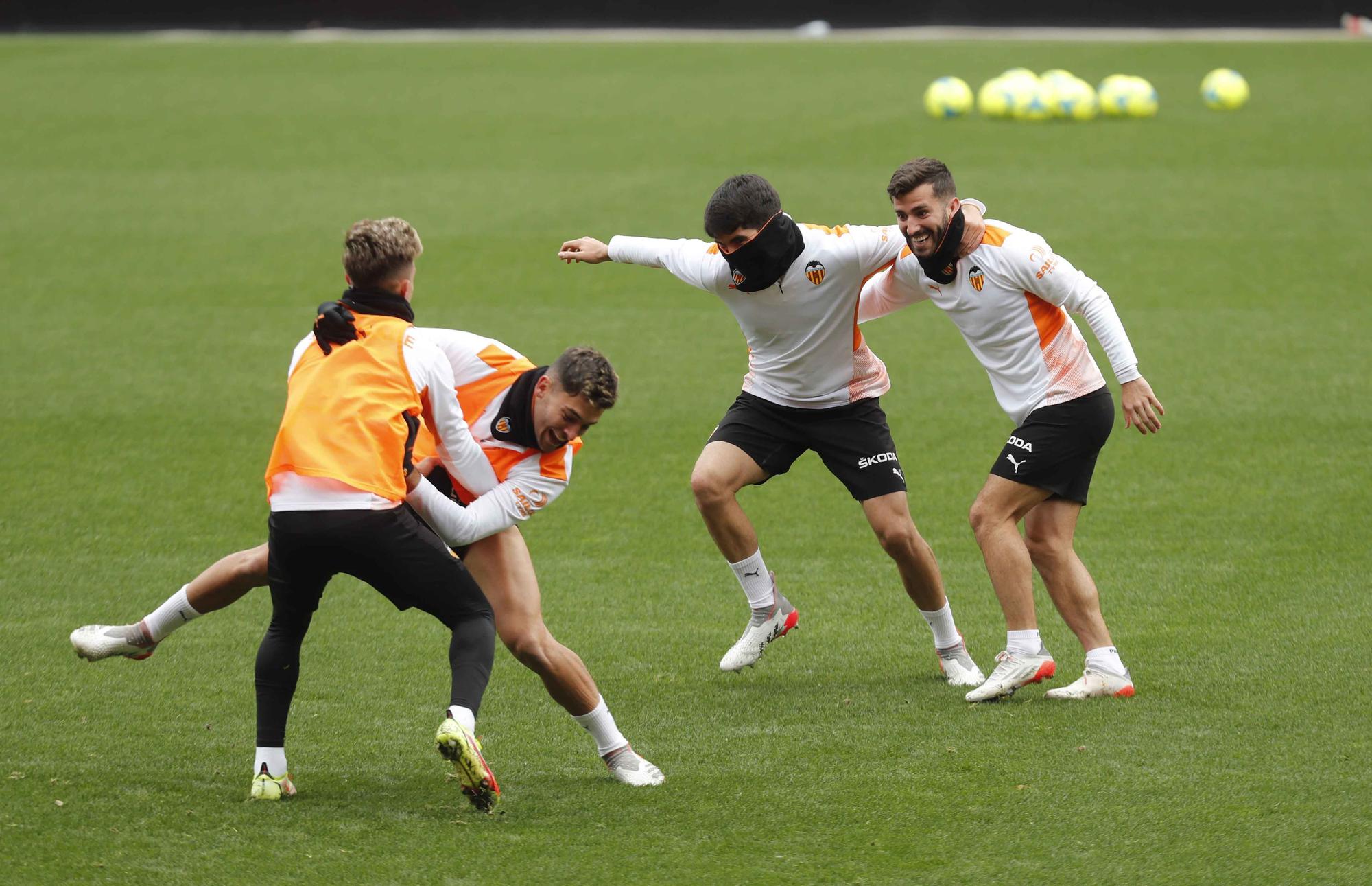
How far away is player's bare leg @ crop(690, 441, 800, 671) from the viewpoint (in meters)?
6.16

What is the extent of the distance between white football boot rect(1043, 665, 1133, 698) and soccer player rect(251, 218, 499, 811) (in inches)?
90.2

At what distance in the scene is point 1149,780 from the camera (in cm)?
481

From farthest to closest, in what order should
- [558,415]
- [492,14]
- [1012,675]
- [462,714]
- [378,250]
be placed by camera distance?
[492,14]
[1012,675]
[558,415]
[378,250]
[462,714]

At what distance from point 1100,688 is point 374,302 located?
9.94 feet

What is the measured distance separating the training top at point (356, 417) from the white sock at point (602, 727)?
958 mm

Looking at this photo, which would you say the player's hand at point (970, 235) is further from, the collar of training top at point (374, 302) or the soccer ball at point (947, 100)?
the soccer ball at point (947, 100)

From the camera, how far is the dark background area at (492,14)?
A: 110 ft

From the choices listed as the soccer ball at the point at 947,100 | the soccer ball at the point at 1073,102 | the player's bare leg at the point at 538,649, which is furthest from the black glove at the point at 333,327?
the soccer ball at the point at 1073,102

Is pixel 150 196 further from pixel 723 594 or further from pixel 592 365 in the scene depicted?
pixel 592 365

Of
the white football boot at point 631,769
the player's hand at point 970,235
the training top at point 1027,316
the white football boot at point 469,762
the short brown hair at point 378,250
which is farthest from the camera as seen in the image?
the player's hand at point 970,235

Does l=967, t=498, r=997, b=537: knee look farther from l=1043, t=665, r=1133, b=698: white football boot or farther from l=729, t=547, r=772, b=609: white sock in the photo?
l=729, t=547, r=772, b=609: white sock

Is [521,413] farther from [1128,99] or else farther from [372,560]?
[1128,99]

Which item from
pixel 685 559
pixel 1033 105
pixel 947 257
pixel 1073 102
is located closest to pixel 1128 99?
pixel 1073 102

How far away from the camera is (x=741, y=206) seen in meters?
5.75
